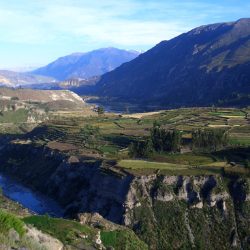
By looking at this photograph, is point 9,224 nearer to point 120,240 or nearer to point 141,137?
point 120,240

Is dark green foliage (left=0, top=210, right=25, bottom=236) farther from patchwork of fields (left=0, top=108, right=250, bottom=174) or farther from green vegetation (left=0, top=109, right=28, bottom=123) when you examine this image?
green vegetation (left=0, top=109, right=28, bottom=123)

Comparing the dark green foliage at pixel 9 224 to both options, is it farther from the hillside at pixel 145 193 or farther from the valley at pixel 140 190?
the hillside at pixel 145 193

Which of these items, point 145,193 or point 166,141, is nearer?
point 145,193

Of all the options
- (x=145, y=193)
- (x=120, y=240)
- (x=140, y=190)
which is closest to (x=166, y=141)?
(x=140, y=190)

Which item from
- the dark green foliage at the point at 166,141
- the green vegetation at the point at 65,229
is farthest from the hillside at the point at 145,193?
the dark green foliage at the point at 166,141

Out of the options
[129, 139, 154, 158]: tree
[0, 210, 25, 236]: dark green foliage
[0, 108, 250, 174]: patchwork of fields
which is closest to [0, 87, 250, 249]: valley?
[0, 108, 250, 174]: patchwork of fields

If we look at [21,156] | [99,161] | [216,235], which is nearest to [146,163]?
[99,161]
